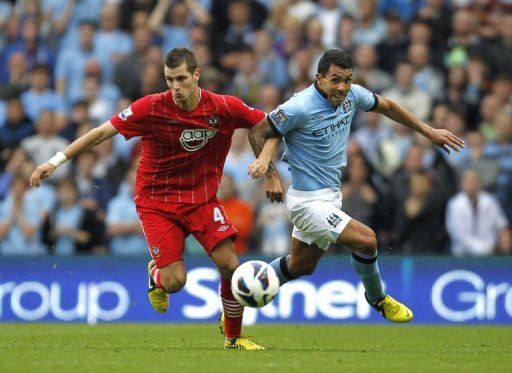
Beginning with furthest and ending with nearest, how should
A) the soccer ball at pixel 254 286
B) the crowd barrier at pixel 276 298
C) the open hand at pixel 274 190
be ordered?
1. the crowd barrier at pixel 276 298
2. the open hand at pixel 274 190
3. the soccer ball at pixel 254 286

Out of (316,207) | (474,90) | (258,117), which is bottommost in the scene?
(316,207)

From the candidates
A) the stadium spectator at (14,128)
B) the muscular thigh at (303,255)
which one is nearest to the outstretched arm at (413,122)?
the muscular thigh at (303,255)

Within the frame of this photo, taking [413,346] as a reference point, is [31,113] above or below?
above

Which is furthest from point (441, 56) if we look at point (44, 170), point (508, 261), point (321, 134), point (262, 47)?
point (44, 170)

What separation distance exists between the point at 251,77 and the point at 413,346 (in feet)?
24.5

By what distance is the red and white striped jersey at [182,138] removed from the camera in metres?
11.3

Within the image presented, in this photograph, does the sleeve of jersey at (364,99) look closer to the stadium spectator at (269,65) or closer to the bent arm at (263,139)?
the bent arm at (263,139)

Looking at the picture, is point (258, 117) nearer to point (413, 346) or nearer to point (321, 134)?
point (321, 134)

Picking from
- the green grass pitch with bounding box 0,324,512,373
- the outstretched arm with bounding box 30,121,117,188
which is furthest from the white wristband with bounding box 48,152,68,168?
the green grass pitch with bounding box 0,324,512,373

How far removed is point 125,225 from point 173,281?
5.97 m

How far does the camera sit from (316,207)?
11.6m

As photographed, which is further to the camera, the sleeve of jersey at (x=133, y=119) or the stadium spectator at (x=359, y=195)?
the stadium spectator at (x=359, y=195)

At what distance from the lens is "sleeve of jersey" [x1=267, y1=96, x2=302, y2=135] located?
11352mm

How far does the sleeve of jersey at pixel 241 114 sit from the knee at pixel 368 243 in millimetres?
1486
